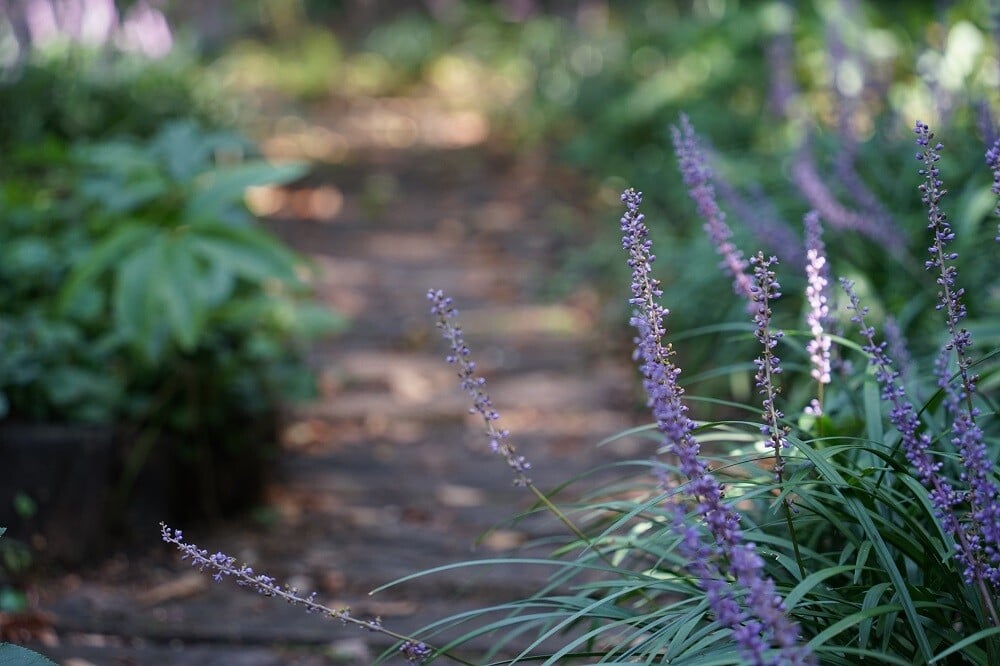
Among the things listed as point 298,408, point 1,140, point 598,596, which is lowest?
point 598,596

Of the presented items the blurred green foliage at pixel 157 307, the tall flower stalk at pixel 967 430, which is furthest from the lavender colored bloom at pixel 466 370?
the blurred green foliage at pixel 157 307

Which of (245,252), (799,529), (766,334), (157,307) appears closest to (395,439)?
(245,252)

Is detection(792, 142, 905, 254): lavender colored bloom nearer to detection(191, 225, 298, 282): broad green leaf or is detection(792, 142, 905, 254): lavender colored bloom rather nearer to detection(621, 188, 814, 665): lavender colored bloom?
detection(191, 225, 298, 282): broad green leaf

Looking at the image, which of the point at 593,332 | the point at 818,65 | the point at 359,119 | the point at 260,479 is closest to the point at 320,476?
the point at 260,479

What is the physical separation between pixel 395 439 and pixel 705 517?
3293 mm

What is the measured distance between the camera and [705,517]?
4.45 feet

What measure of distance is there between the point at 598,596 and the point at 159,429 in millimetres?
1781

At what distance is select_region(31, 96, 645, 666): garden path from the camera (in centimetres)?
302

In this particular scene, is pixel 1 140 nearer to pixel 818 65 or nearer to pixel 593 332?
pixel 593 332

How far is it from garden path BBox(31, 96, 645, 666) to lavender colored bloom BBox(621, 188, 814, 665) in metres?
0.82

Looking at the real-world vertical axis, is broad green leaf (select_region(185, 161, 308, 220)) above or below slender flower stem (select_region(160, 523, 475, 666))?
above

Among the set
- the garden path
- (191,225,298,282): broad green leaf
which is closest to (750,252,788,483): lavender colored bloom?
the garden path

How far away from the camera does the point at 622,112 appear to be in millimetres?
8070

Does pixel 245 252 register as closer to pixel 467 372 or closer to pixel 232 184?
pixel 232 184
